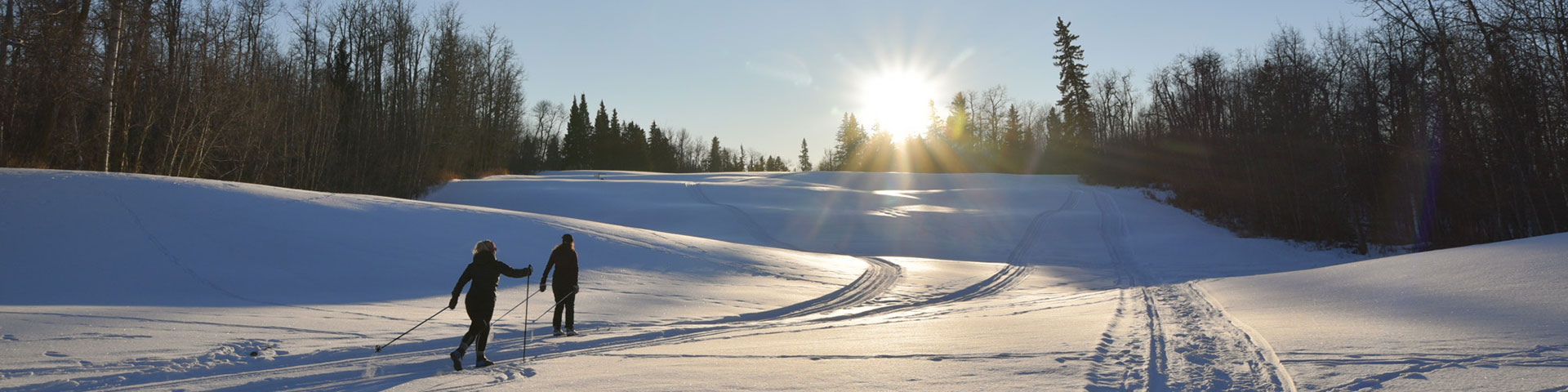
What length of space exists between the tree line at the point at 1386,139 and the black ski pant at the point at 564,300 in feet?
65.6

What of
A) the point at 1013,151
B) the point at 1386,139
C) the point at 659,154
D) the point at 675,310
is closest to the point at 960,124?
the point at 1013,151

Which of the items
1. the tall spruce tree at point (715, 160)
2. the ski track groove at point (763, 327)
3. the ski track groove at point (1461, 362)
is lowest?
the ski track groove at point (763, 327)

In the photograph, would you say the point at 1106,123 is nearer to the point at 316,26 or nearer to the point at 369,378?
the point at 316,26

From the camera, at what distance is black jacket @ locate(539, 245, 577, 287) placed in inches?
354

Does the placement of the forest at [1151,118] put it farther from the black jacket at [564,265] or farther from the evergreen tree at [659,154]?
the evergreen tree at [659,154]

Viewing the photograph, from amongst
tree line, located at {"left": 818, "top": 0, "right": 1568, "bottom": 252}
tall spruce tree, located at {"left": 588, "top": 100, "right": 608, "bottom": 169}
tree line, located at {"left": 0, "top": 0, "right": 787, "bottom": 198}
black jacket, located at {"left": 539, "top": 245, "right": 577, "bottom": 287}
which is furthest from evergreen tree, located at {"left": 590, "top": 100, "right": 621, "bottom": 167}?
black jacket, located at {"left": 539, "top": 245, "right": 577, "bottom": 287}

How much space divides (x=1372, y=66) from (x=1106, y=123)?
3456 cm

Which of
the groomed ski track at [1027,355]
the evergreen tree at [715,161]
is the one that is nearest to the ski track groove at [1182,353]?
the groomed ski track at [1027,355]

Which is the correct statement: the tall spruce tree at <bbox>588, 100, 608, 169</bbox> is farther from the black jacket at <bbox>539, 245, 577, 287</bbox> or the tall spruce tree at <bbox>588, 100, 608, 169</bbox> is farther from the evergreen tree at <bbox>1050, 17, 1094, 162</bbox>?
the black jacket at <bbox>539, 245, 577, 287</bbox>

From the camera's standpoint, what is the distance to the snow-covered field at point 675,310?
19.3ft

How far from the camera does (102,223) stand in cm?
1161

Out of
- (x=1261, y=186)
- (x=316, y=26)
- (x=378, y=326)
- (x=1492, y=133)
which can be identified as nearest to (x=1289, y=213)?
(x=1261, y=186)

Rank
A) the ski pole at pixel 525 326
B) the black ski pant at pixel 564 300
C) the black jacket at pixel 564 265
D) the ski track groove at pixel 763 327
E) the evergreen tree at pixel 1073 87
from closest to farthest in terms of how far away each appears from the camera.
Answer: the ski track groove at pixel 763 327 → the ski pole at pixel 525 326 → the black ski pant at pixel 564 300 → the black jacket at pixel 564 265 → the evergreen tree at pixel 1073 87

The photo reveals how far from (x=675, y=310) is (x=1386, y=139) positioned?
88.6 feet
